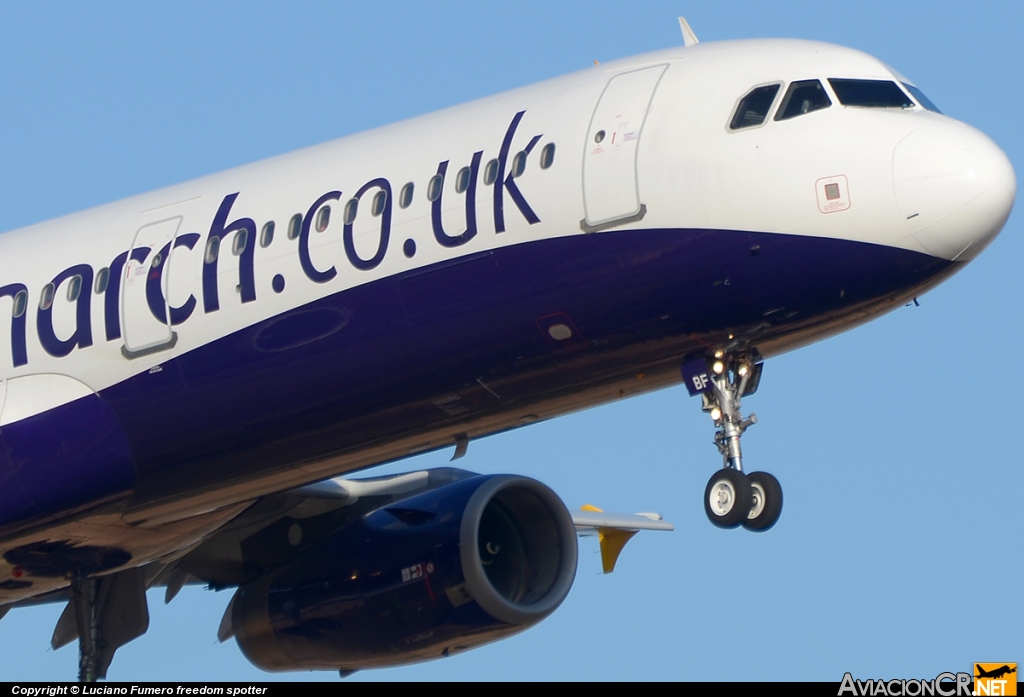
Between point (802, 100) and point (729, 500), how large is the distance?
12.7 feet

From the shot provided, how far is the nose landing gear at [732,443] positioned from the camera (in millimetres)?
19297

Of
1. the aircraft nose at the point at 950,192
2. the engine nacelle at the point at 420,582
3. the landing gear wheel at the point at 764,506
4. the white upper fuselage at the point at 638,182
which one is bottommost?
the landing gear wheel at the point at 764,506

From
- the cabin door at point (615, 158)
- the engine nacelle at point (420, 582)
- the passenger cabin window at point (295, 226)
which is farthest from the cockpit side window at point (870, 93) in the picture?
the engine nacelle at point (420, 582)

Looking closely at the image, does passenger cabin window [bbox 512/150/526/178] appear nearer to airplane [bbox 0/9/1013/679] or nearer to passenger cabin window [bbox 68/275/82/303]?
airplane [bbox 0/9/1013/679]

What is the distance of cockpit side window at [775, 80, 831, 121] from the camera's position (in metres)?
19.6

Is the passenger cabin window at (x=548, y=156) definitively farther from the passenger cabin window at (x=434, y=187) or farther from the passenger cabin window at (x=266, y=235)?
the passenger cabin window at (x=266, y=235)

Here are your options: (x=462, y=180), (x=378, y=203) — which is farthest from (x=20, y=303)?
(x=462, y=180)

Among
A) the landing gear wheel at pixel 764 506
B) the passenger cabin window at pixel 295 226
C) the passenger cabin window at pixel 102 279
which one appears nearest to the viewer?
the landing gear wheel at pixel 764 506

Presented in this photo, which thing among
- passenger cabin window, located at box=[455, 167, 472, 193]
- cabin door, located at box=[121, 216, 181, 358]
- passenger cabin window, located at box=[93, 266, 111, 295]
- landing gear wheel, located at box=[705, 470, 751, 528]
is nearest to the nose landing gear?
landing gear wheel, located at box=[705, 470, 751, 528]

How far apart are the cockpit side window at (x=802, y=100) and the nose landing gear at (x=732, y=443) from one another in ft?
7.76

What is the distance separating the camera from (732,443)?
1975cm

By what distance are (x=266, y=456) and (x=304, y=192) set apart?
2837mm

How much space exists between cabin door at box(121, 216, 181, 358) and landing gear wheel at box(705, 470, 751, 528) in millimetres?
6238

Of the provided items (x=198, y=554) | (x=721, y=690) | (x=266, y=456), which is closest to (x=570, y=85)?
(x=266, y=456)
